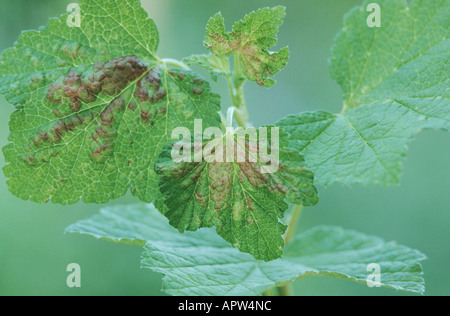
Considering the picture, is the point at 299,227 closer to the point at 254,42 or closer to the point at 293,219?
the point at 293,219

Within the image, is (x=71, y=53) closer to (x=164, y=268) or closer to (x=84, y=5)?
(x=84, y=5)

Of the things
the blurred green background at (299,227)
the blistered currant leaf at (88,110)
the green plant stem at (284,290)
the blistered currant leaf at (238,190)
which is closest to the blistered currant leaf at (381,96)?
the blistered currant leaf at (238,190)

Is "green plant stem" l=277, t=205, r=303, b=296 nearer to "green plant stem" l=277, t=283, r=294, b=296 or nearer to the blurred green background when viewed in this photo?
"green plant stem" l=277, t=283, r=294, b=296

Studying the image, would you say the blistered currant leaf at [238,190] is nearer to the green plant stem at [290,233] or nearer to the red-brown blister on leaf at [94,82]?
the red-brown blister on leaf at [94,82]

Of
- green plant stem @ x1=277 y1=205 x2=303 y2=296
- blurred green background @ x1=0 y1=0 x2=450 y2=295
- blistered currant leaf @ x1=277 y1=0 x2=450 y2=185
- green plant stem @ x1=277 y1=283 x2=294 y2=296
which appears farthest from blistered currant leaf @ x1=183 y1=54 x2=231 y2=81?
blurred green background @ x1=0 y1=0 x2=450 y2=295

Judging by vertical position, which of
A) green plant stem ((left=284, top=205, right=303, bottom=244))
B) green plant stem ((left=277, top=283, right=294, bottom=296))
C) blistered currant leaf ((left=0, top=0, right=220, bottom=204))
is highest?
blistered currant leaf ((left=0, top=0, right=220, bottom=204))

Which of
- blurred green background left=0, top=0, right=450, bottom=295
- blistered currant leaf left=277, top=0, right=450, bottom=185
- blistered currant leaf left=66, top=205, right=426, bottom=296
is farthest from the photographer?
blurred green background left=0, top=0, right=450, bottom=295

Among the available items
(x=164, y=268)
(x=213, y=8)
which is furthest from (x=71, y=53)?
(x=213, y=8)
